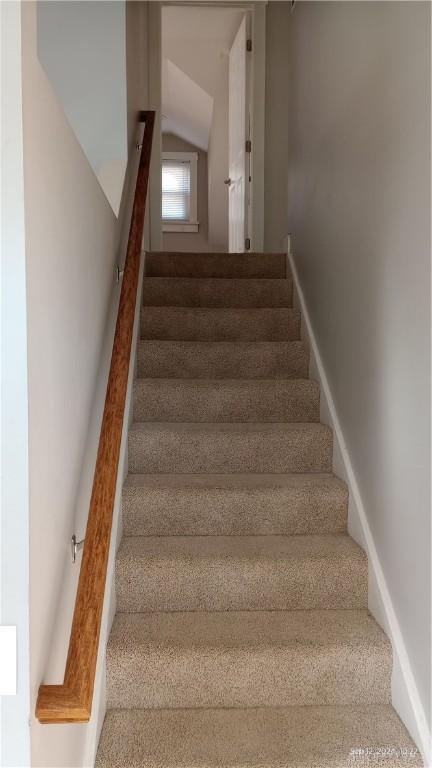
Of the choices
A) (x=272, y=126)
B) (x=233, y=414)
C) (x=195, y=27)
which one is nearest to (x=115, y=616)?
(x=233, y=414)

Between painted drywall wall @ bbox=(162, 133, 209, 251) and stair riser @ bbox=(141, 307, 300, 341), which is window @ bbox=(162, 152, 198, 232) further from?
stair riser @ bbox=(141, 307, 300, 341)

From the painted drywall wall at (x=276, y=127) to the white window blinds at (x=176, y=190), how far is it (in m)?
3.58

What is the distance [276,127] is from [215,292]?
181 cm

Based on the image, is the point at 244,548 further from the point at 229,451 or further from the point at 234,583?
the point at 229,451

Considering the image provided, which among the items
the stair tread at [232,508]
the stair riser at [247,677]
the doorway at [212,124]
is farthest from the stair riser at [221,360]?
the doorway at [212,124]

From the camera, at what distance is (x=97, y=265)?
2.08 m

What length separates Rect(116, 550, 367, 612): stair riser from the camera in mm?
2086

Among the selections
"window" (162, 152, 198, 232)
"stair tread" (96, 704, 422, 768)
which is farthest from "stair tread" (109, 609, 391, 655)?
"window" (162, 152, 198, 232)

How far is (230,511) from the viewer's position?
2338mm

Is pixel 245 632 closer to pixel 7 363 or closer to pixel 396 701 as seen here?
pixel 396 701

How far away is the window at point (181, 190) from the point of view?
26.5ft

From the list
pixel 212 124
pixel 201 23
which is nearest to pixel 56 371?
pixel 201 23

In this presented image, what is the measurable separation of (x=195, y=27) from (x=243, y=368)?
133 inches

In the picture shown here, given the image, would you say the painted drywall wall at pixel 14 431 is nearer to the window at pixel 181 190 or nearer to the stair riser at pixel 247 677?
the stair riser at pixel 247 677
